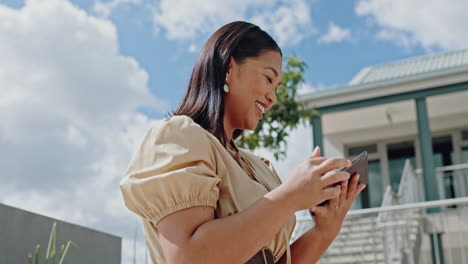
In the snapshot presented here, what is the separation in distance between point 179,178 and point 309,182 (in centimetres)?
32

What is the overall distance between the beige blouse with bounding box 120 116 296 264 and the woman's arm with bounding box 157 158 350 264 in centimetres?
4

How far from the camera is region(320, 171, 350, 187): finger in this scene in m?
1.38

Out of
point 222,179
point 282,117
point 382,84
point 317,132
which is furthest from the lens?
point 317,132

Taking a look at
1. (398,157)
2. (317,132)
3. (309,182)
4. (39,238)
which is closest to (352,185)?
(309,182)

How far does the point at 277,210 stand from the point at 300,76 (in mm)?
6701

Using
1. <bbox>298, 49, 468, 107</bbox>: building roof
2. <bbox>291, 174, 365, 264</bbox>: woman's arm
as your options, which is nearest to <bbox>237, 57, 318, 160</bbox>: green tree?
<bbox>298, 49, 468, 107</bbox>: building roof

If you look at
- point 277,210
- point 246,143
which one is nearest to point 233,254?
point 277,210

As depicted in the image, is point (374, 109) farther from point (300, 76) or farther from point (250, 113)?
point (250, 113)

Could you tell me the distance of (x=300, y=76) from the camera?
7918mm

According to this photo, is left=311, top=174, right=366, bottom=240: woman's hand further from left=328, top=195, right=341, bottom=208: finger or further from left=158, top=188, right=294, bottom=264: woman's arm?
left=158, top=188, right=294, bottom=264: woman's arm

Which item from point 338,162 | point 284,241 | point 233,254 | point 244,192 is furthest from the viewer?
point 284,241

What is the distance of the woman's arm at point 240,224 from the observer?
4.21 ft

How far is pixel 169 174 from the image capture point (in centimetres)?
133

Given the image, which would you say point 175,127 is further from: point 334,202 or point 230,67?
point 334,202
